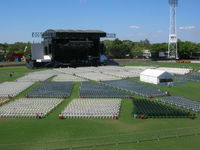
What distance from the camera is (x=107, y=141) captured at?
25234 millimetres

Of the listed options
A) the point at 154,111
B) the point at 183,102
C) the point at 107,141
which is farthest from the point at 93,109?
the point at 183,102

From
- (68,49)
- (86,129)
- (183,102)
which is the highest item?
(68,49)

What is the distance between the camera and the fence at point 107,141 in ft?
78.0

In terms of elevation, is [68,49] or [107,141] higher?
[68,49]

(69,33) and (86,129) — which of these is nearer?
(86,129)

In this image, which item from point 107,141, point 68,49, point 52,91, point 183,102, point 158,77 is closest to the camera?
point 107,141

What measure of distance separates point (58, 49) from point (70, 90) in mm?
60857

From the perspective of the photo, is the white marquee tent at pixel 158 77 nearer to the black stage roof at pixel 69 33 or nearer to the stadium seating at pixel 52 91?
the stadium seating at pixel 52 91

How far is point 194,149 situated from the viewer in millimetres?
23328

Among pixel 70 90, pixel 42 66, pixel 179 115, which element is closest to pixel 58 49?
pixel 42 66

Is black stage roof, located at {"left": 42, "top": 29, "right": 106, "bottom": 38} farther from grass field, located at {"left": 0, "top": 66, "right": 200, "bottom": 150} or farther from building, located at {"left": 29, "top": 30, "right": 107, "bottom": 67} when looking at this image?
grass field, located at {"left": 0, "top": 66, "right": 200, "bottom": 150}

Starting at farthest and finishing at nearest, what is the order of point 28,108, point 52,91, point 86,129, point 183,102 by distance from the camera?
point 52,91 → point 183,102 → point 28,108 → point 86,129

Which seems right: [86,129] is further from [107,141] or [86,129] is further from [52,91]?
[52,91]

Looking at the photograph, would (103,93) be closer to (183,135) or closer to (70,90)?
(70,90)
